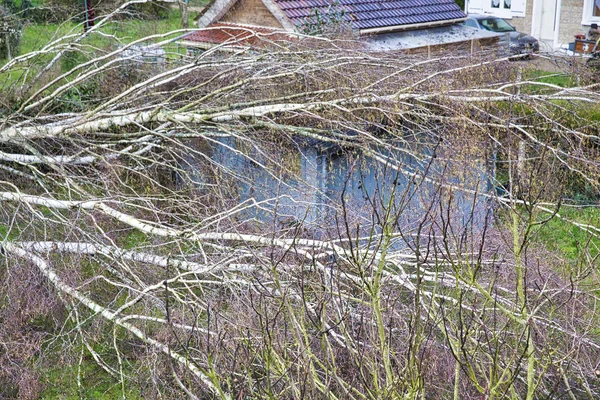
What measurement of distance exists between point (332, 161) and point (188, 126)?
1.90m

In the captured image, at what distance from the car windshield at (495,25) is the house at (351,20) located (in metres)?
7.35

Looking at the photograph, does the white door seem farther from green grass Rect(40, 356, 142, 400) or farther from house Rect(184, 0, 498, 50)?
green grass Rect(40, 356, 142, 400)

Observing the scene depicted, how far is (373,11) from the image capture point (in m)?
13.0

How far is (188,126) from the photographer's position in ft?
31.0

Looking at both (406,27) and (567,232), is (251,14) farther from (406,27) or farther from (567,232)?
(567,232)

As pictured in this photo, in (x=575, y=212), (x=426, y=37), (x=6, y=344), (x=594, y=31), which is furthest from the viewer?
(x=594, y=31)

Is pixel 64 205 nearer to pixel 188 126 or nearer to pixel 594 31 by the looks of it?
pixel 188 126

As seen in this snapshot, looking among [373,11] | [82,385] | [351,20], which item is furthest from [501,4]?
[82,385]

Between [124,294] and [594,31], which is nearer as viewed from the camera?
[124,294]

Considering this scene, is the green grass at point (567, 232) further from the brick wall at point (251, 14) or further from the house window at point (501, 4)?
the house window at point (501, 4)

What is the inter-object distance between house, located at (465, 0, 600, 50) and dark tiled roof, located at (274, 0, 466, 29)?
7926mm

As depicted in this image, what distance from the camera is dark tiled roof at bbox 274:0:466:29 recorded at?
12.2 m

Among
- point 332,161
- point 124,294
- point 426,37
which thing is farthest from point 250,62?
point 426,37

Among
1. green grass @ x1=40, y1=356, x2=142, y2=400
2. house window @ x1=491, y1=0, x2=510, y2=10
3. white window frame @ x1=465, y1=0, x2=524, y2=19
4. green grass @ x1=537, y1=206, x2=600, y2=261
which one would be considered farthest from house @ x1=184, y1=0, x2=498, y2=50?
house window @ x1=491, y1=0, x2=510, y2=10
